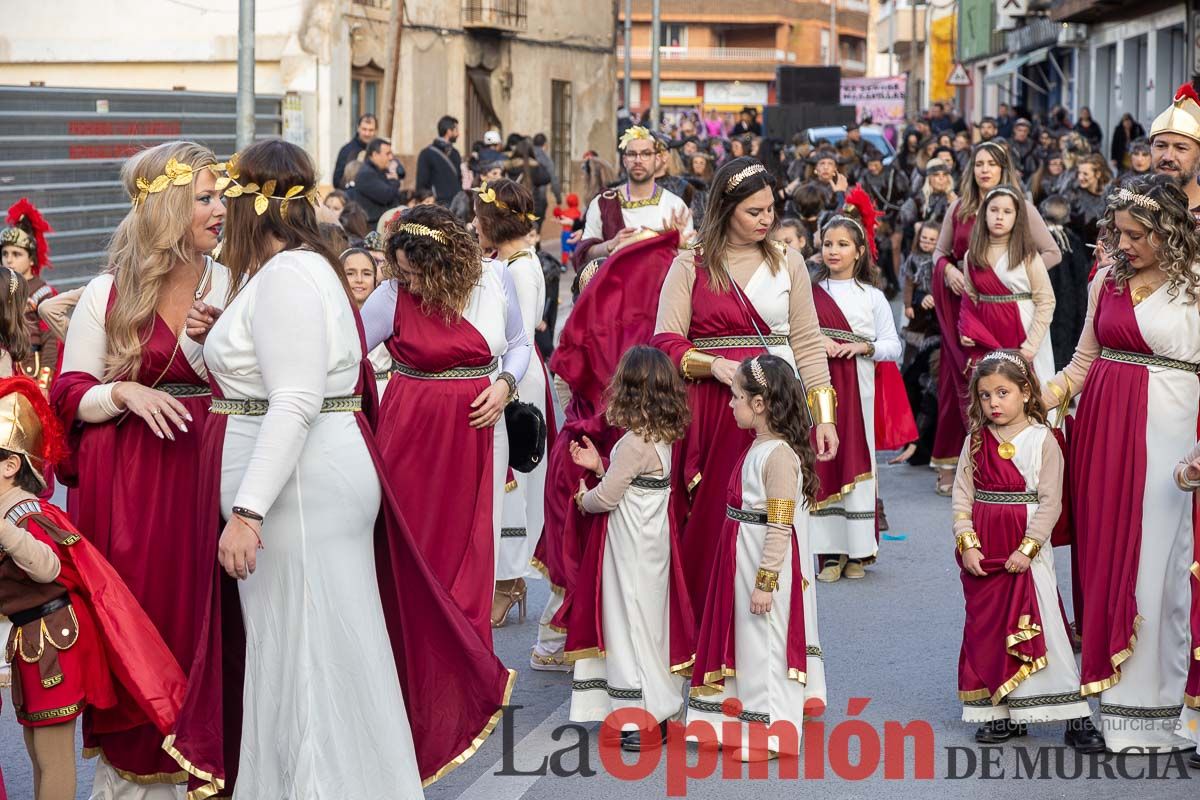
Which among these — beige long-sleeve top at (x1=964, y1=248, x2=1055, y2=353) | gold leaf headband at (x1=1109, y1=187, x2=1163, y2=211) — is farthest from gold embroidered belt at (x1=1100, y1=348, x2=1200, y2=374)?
beige long-sleeve top at (x1=964, y1=248, x2=1055, y2=353)

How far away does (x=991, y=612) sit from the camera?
6.25 m

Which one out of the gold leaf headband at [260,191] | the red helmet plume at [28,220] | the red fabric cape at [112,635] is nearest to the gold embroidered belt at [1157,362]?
the gold leaf headband at [260,191]

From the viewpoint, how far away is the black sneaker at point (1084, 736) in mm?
6125

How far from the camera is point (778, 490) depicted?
19.8 feet

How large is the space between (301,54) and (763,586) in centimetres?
2263

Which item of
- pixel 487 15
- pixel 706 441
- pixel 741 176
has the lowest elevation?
pixel 706 441

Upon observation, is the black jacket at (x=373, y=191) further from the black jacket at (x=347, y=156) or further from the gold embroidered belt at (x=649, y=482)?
the gold embroidered belt at (x=649, y=482)

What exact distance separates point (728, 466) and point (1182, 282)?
5.69 feet

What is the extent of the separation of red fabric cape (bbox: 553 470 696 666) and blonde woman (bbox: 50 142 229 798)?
151 cm

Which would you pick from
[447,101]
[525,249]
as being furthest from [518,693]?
[447,101]

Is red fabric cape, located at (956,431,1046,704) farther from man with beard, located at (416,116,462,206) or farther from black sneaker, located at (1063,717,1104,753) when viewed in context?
man with beard, located at (416,116,462,206)

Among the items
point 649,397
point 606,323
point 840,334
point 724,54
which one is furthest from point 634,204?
point 724,54

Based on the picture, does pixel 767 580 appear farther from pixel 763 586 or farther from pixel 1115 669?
pixel 1115 669

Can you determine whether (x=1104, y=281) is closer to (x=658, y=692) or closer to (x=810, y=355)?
(x=810, y=355)
